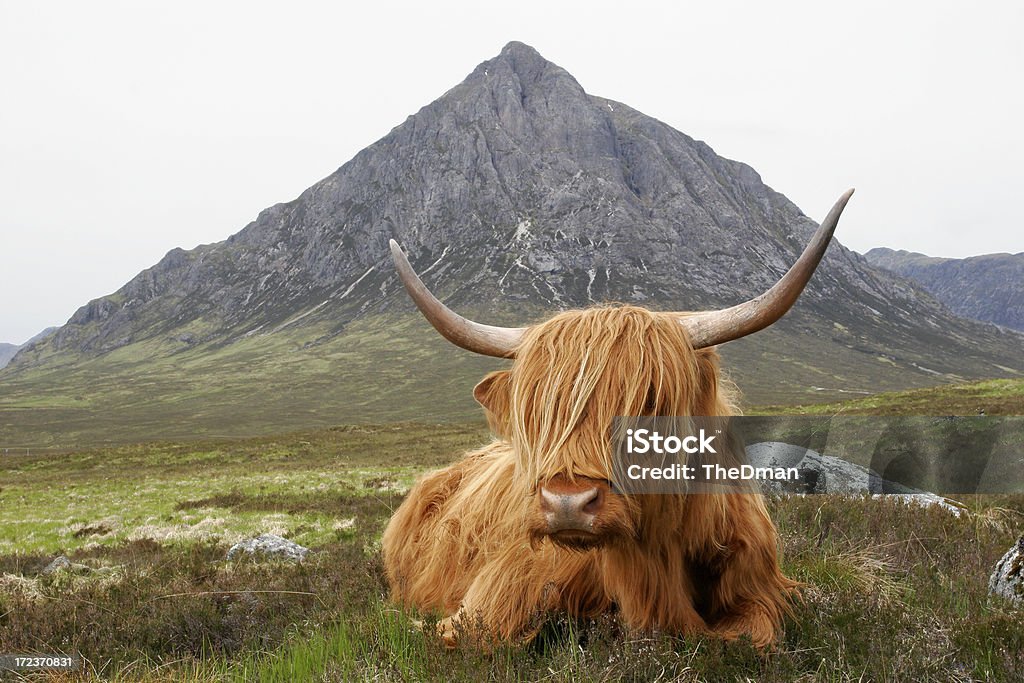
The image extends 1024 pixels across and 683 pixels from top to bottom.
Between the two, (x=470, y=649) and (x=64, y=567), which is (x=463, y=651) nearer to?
(x=470, y=649)

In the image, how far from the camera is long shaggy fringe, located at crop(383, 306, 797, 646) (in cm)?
251

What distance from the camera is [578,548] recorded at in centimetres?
239

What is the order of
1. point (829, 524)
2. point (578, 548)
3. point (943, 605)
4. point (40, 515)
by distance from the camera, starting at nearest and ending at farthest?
point (578, 548) < point (943, 605) < point (829, 524) < point (40, 515)

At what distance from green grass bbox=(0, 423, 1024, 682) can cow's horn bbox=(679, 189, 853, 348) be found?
1.34 metres

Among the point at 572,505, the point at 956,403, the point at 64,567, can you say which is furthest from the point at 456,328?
the point at 956,403

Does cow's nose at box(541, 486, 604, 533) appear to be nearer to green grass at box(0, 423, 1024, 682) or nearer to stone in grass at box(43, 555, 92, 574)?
green grass at box(0, 423, 1024, 682)

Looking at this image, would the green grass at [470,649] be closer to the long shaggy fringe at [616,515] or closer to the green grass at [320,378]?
the long shaggy fringe at [616,515]

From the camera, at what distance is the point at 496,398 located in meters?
3.05

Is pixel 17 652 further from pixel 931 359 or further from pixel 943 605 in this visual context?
pixel 931 359

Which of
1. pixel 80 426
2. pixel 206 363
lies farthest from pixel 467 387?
pixel 206 363

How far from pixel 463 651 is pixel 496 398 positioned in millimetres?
1152

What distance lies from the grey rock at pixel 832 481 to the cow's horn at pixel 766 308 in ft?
14.7

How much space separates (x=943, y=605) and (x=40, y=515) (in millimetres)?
20028

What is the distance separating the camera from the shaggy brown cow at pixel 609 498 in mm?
2406
